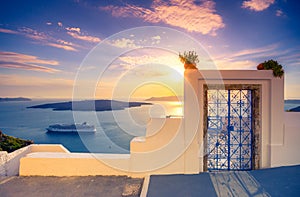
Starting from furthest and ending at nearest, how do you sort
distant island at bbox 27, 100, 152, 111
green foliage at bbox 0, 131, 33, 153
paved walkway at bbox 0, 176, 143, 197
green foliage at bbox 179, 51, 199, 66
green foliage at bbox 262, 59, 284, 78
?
green foliage at bbox 0, 131, 33, 153
distant island at bbox 27, 100, 152, 111
green foliage at bbox 179, 51, 199, 66
green foliage at bbox 262, 59, 284, 78
paved walkway at bbox 0, 176, 143, 197

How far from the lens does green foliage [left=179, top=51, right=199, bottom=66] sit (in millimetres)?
4621

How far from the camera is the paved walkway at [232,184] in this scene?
3453 millimetres

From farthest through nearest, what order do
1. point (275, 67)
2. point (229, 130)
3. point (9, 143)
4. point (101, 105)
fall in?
point (101, 105) < point (9, 143) < point (229, 130) < point (275, 67)

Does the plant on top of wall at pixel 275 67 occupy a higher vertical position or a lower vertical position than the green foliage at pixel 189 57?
lower

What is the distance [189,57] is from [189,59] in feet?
0.30

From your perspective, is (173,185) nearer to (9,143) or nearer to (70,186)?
(70,186)

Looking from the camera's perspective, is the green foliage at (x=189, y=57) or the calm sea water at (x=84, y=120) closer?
the green foliage at (x=189, y=57)

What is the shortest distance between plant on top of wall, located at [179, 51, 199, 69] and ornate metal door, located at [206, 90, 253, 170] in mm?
796

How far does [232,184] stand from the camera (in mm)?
3791

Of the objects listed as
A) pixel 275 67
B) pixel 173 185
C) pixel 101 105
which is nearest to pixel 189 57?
pixel 275 67

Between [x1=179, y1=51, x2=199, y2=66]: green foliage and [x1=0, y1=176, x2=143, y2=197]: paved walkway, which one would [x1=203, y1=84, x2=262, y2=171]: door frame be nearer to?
[x1=179, y1=51, x2=199, y2=66]: green foliage

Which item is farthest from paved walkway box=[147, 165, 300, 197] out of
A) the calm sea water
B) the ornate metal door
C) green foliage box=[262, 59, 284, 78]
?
green foliage box=[262, 59, 284, 78]

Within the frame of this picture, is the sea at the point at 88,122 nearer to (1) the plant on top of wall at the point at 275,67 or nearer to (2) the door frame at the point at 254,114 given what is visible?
(2) the door frame at the point at 254,114

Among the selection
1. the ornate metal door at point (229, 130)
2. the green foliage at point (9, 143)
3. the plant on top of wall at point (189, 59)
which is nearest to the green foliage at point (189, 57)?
the plant on top of wall at point (189, 59)
